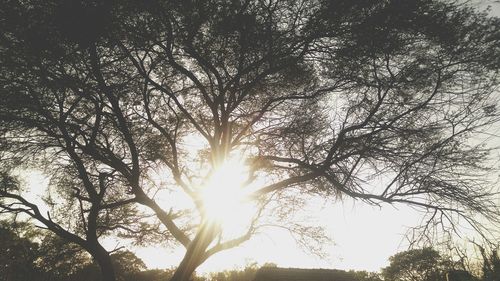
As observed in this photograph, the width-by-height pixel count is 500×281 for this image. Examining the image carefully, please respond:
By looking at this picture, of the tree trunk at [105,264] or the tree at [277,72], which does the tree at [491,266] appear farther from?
the tree trunk at [105,264]

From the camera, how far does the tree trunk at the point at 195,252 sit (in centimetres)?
748

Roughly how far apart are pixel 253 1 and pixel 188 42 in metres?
1.48

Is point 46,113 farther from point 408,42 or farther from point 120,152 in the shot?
point 408,42

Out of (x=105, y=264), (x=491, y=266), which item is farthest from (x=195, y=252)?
(x=491, y=266)

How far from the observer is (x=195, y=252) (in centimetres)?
786

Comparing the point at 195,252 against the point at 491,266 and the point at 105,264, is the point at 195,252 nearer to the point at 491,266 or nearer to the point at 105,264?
the point at 105,264

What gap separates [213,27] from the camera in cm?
589

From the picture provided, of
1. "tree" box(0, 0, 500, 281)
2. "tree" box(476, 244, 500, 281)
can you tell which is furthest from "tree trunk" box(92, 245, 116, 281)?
"tree" box(476, 244, 500, 281)

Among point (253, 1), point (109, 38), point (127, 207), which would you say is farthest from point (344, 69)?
point (127, 207)

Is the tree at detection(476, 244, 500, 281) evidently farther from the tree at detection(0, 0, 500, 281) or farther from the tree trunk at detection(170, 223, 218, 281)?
the tree trunk at detection(170, 223, 218, 281)

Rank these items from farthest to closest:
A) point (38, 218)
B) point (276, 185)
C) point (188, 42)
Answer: point (38, 218)
point (276, 185)
point (188, 42)

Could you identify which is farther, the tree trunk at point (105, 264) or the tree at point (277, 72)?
the tree trunk at point (105, 264)

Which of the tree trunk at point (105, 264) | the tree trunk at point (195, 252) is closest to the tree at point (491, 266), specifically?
the tree trunk at point (195, 252)

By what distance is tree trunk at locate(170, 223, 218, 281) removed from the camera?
748 centimetres
